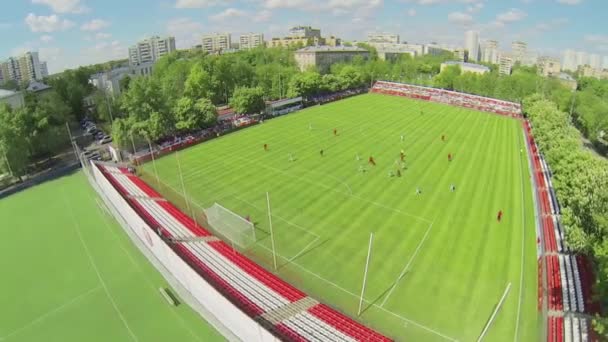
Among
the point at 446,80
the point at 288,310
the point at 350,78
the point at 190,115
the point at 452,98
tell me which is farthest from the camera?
the point at 446,80

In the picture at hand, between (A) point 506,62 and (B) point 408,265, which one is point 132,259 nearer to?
(B) point 408,265

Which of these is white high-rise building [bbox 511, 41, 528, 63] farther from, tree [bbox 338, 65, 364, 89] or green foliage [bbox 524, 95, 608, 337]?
green foliage [bbox 524, 95, 608, 337]

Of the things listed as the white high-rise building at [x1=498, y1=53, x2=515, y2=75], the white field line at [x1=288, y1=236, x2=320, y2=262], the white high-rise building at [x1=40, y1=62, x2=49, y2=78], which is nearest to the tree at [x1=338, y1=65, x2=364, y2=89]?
the white field line at [x1=288, y1=236, x2=320, y2=262]

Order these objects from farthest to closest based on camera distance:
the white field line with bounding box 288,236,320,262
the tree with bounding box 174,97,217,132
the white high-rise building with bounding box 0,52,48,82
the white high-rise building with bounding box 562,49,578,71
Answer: the white high-rise building with bounding box 562,49,578,71
the white high-rise building with bounding box 0,52,48,82
the tree with bounding box 174,97,217,132
the white field line with bounding box 288,236,320,262

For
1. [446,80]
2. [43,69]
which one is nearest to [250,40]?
[43,69]

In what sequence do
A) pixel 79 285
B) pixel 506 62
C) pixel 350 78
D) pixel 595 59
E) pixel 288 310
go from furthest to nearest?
pixel 595 59
pixel 506 62
pixel 350 78
pixel 79 285
pixel 288 310

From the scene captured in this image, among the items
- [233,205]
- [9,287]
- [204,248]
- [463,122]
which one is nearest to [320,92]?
[463,122]

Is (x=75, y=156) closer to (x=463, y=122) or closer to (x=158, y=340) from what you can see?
(x=158, y=340)
